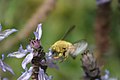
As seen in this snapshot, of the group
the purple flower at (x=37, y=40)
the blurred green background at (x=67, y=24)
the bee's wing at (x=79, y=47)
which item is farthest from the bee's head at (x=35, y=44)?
the blurred green background at (x=67, y=24)

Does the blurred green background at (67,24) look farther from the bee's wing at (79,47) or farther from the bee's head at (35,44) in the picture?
the bee's head at (35,44)

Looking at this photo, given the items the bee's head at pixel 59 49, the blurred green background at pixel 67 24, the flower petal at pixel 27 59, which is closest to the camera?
the flower petal at pixel 27 59

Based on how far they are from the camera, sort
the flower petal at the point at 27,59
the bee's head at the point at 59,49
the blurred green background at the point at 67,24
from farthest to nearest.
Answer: the blurred green background at the point at 67,24
the bee's head at the point at 59,49
the flower petal at the point at 27,59

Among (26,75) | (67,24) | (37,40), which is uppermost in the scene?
(67,24)

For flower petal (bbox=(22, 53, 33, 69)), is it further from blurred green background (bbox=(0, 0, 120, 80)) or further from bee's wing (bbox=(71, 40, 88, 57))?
blurred green background (bbox=(0, 0, 120, 80))

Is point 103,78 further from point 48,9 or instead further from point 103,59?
point 48,9

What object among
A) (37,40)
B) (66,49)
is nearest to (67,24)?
(66,49)

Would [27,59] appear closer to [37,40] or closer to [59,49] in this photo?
[37,40]

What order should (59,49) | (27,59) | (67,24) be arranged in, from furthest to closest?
(67,24) → (59,49) → (27,59)

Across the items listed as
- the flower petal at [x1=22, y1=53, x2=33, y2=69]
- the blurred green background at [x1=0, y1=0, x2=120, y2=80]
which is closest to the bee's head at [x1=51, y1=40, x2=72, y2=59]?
the flower petal at [x1=22, y1=53, x2=33, y2=69]
